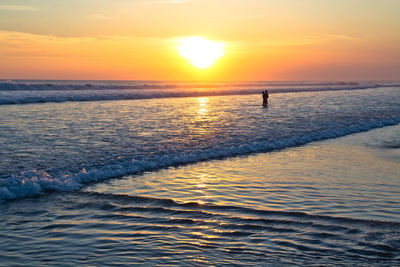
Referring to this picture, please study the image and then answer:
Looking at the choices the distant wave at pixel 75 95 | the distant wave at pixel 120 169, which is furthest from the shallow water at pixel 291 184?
the distant wave at pixel 75 95

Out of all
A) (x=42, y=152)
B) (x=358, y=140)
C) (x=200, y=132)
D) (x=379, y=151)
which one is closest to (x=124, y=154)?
(x=42, y=152)

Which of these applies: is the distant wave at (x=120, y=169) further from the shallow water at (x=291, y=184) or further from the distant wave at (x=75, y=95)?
the distant wave at (x=75, y=95)

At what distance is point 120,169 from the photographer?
1199cm

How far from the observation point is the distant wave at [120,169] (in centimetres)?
972

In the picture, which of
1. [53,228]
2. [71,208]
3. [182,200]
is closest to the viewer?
[53,228]

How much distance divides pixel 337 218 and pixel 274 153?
8003mm

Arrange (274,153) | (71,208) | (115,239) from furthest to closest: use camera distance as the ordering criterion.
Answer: (274,153)
(71,208)
(115,239)

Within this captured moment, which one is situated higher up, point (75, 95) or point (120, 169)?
point (75, 95)

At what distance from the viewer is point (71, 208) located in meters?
8.45

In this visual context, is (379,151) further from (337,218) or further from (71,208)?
(71,208)

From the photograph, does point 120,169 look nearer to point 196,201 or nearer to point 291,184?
point 196,201

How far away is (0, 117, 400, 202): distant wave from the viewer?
9719mm

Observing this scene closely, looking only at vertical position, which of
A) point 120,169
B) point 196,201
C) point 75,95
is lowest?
point 196,201

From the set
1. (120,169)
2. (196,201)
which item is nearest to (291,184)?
(196,201)
